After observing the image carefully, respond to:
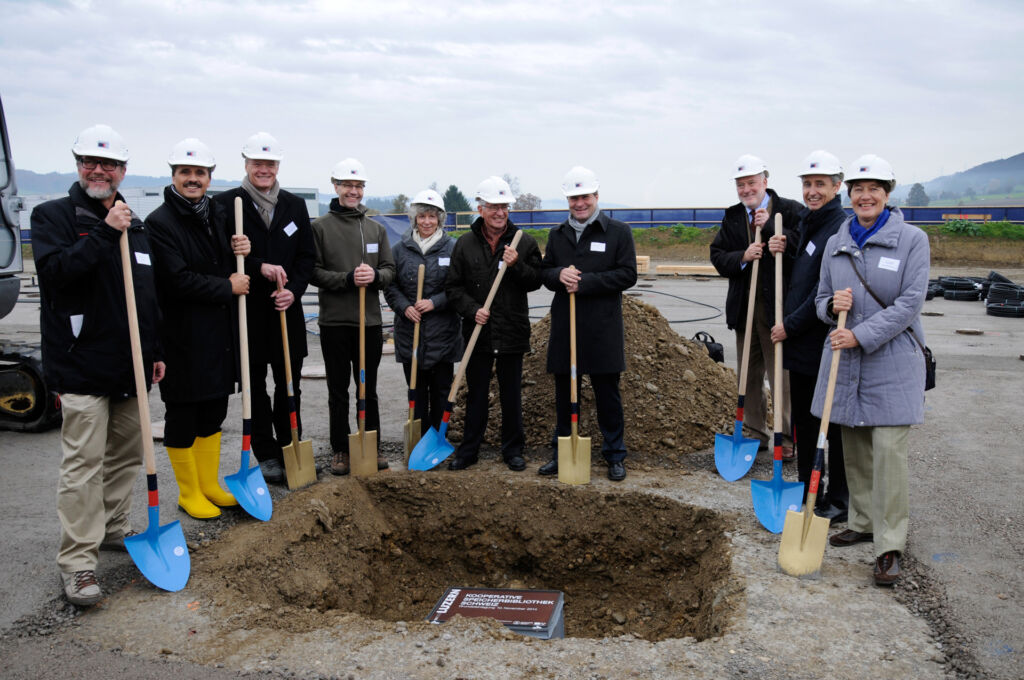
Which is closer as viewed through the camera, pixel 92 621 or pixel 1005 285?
pixel 92 621

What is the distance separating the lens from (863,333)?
4.12 meters

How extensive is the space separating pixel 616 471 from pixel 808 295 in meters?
1.84

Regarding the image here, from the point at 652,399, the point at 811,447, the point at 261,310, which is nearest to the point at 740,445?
the point at 811,447

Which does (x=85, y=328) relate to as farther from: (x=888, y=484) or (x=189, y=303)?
(x=888, y=484)

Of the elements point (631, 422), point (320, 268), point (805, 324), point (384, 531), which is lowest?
point (384, 531)

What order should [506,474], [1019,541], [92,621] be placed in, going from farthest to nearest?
[506,474] → [1019,541] → [92,621]

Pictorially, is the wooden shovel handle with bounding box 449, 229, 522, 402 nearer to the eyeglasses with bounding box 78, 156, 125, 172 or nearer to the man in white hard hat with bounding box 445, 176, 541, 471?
the man in white hard hat with bounding box 445, 176, 541, 471

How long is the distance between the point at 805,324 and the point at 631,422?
1.98 meters

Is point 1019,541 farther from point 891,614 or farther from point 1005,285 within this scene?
point 1005,285

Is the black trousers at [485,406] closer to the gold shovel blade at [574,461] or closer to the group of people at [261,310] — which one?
the group of people at [261,310]

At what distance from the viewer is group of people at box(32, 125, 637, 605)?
13.0ft

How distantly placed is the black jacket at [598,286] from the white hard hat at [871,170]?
1.66 m

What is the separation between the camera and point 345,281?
5.64m

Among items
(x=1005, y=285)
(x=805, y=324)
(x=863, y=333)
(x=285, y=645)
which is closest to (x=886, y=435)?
(x=863, y=333)
